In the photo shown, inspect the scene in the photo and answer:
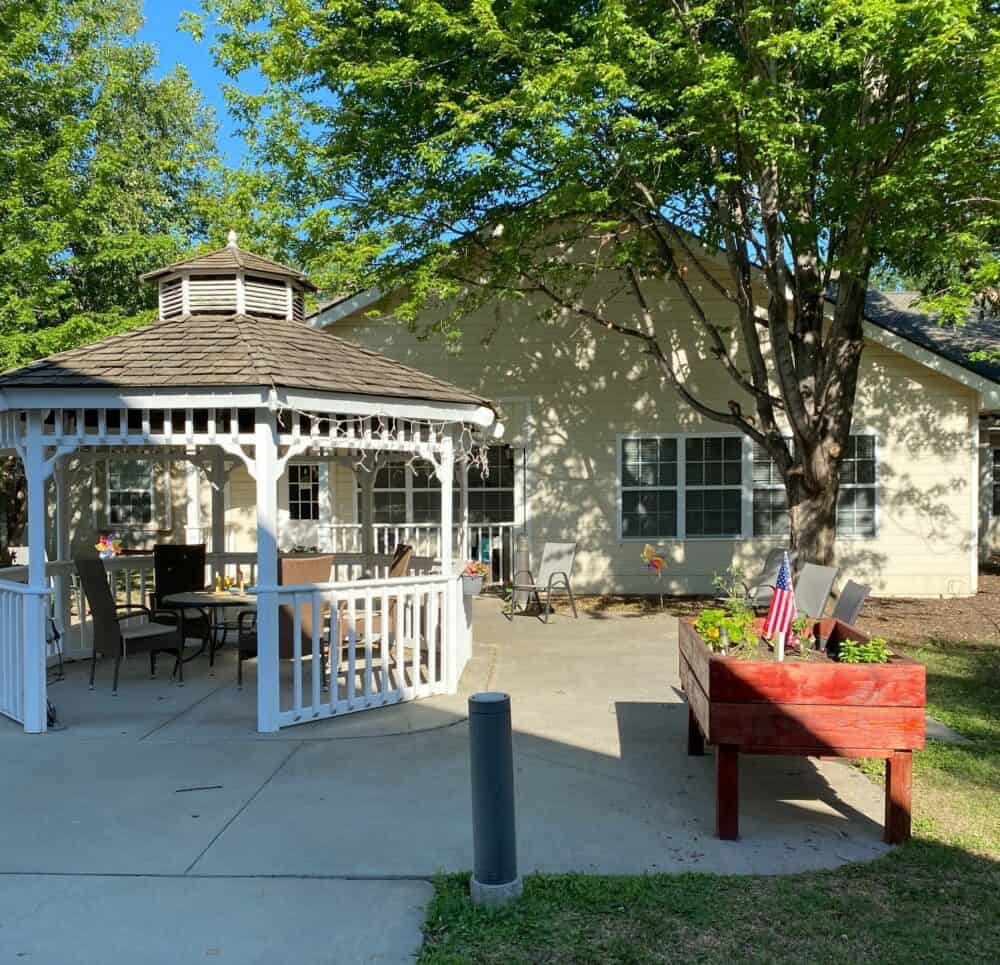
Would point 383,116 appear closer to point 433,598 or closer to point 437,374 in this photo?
point 437,374

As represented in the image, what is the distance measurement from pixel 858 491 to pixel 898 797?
10287mm

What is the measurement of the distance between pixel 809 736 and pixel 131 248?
1439 cm

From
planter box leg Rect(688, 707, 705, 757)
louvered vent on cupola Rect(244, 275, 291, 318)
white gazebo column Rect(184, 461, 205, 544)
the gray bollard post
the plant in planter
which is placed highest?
louvered vent on cupola Rect(244, 275, 291, 318)

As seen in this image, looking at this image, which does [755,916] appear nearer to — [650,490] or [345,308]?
[650,490]

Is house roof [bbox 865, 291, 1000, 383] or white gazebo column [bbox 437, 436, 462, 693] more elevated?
house roof [bbox 865, 291, 1000, 383]

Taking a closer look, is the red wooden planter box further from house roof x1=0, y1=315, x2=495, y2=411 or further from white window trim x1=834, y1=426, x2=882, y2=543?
white window trim x1=834, y1=426, x2=882, y2=543

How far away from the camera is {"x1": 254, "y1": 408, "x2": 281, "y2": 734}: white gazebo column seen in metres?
6.74

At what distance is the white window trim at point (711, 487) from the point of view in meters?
14.0

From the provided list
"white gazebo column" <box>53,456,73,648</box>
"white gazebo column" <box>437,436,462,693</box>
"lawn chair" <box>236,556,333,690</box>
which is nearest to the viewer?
"lawn chair" <box>236,556,333,690</box>

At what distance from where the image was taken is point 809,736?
14.8ft

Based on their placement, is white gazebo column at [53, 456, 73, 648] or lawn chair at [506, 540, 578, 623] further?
lawn chair at [506, 540, 578, 623]

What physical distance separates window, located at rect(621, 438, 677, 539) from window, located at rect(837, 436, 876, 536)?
2601 mm

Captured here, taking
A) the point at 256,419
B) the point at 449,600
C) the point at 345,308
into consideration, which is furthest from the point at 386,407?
the point at 345,308

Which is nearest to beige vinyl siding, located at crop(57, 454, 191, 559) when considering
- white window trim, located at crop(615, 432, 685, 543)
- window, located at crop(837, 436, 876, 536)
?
white window trim, located at crop(615, 432, 685, 543)
